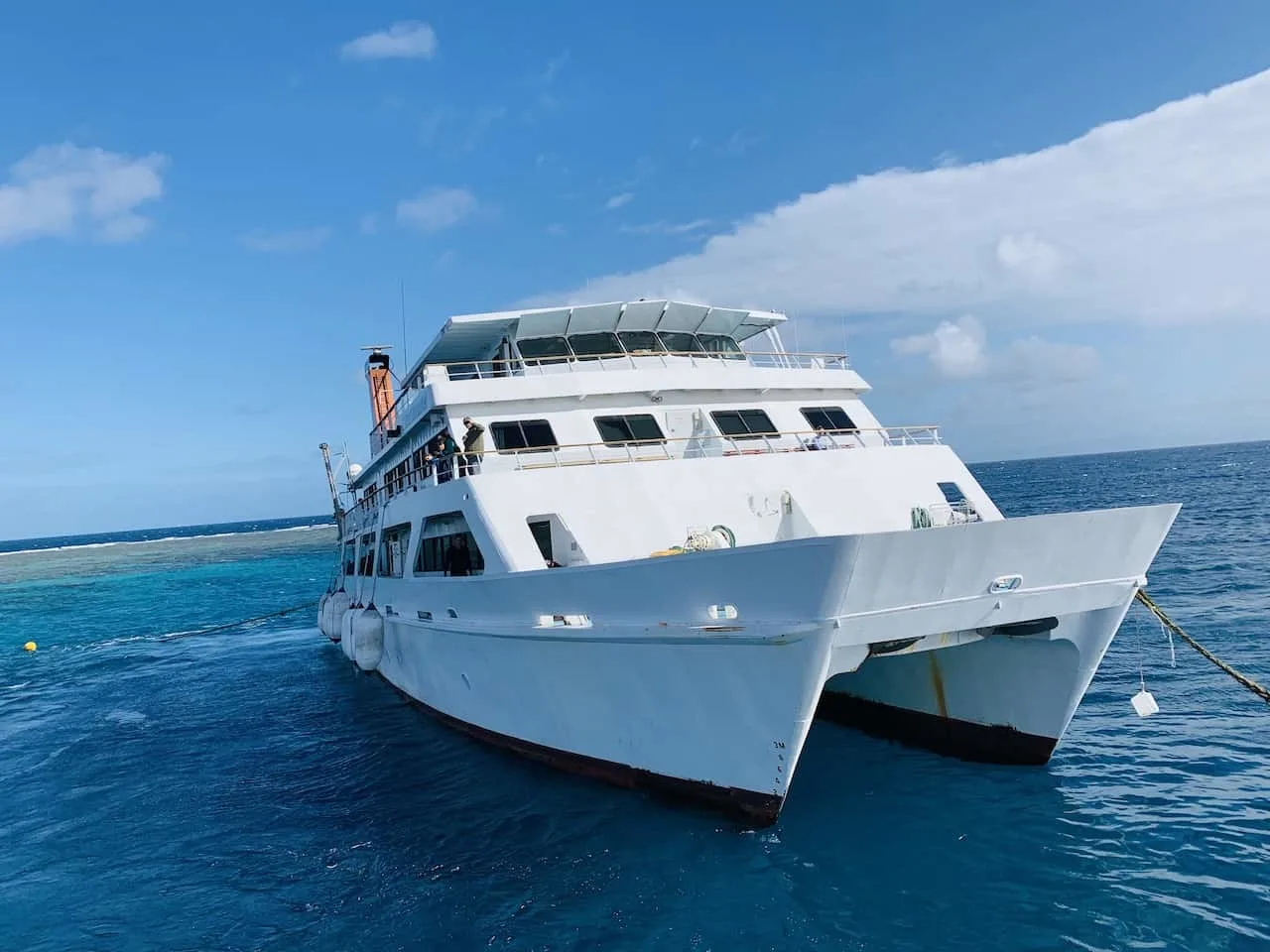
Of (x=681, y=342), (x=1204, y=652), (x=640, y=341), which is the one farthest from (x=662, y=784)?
(x=681, y=342)

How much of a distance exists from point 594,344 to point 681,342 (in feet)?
6.07

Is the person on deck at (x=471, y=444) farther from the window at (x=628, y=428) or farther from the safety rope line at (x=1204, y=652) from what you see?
the safety rope line at (x=1204, y=652)

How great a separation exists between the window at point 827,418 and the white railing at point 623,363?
0.74 meters

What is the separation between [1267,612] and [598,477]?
50.2ft

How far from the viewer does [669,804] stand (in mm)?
8727

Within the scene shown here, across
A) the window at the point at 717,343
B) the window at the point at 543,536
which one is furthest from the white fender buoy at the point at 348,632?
the window at the point at 717,343

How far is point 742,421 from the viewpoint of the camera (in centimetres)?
1259

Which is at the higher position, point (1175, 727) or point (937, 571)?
point (937, 571)

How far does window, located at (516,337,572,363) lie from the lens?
533 inches

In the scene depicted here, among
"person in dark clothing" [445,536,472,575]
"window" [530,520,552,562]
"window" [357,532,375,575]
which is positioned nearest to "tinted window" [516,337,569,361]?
"person in dark clothing" [445,536,472,575]

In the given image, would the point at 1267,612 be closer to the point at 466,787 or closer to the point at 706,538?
the point at 706,538

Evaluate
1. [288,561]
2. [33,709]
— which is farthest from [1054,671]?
[288,561]

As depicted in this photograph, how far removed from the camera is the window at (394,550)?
14773 mm

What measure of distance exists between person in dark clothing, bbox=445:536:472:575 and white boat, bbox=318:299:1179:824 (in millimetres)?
51
